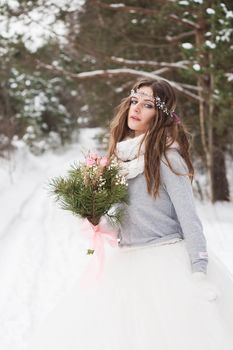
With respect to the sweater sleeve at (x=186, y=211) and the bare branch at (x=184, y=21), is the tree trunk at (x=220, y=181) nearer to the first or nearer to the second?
the bare branch at (x=184, y=21)

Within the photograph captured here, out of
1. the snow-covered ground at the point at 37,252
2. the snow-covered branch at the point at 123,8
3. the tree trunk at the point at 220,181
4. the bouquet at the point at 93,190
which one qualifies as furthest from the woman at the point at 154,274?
the tree trunk at the point at 220,181

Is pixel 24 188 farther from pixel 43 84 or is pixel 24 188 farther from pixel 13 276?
pixel 43 84

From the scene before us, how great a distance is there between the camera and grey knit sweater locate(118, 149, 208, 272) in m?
2.37

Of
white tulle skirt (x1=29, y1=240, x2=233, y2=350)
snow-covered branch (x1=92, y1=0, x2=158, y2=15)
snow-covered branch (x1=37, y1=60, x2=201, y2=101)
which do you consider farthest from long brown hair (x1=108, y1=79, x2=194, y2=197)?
snow-covered branch (x1=92, y1=0, x2=158, y2=15)

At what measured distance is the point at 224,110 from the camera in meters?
8.12

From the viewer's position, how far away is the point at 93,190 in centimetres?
235

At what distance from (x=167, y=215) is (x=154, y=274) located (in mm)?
323

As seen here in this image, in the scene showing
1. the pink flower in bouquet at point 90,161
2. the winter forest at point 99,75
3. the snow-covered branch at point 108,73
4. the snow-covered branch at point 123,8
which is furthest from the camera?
the snow-covered branch at point 108,73

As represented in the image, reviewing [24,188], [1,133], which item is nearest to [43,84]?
[1,133]

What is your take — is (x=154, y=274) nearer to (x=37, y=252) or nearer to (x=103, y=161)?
(x=103, y=161)

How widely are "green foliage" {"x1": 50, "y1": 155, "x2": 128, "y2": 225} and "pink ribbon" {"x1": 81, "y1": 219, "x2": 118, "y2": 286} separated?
61 millimetres

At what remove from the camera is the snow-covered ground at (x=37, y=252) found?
14.8 feet

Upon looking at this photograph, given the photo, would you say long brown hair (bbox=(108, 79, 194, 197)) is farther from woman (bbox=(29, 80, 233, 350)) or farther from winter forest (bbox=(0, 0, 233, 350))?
winter forest (bbox=(0, 0, 233, 350))

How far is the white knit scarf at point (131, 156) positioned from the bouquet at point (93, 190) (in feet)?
0.23
